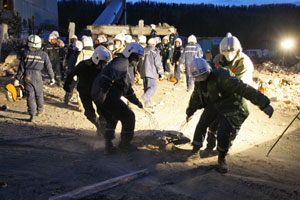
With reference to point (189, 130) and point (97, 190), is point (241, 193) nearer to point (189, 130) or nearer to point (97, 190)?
point (97, 190)

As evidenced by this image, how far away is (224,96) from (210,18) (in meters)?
46.5

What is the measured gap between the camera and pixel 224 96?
461 cm

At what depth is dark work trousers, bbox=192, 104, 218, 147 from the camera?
507cm

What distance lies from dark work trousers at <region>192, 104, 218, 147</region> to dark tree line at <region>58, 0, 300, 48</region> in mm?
37960

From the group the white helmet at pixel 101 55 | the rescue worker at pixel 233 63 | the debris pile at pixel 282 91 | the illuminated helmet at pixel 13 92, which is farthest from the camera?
the debris pile at pixel 282 91

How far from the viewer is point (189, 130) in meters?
7.61

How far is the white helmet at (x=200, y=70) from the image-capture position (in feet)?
14.6

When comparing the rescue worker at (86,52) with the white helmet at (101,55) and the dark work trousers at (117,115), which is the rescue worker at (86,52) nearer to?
the white helmet at (101,55)

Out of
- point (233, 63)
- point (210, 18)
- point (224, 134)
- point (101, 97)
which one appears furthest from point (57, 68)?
point (210, 18)

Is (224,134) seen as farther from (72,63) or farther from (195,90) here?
(72,63)

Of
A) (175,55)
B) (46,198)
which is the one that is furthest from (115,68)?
(175,55)

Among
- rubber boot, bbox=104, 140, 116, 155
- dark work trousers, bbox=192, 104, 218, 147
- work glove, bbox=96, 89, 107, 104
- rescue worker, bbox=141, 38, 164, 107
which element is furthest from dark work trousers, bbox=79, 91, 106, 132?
rescue worker, bbox=141, 38, 164, 107

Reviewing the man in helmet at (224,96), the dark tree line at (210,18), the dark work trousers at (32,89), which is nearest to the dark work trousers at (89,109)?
the dark work trousers at (32,89)

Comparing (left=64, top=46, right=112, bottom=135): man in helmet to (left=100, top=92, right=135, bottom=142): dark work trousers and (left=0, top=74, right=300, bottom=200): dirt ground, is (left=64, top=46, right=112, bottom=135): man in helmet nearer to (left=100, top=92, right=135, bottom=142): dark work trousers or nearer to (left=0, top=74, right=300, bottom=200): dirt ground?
(left=0, top=74, right=300, bottom=200): dirt ground
